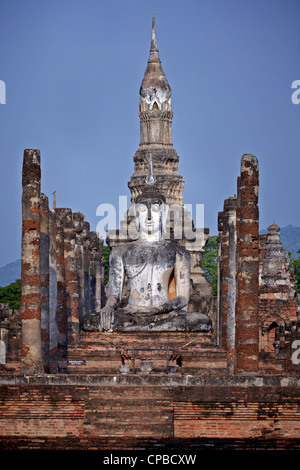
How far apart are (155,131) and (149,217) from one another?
74.3ft

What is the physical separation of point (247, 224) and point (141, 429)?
3.90 m

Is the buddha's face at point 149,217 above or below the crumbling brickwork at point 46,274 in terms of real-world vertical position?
above

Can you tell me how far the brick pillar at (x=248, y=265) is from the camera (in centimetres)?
1745

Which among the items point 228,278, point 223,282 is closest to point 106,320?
point 223,282

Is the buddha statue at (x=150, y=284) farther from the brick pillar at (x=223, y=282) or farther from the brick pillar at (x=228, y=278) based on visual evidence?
the brick pillar at (x=228, y=278)

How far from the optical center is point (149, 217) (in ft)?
84.9

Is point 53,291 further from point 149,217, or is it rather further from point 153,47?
point 153,47

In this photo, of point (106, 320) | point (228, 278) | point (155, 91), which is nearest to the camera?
point (228, 278)

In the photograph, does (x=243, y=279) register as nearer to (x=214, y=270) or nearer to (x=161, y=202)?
(x=161, y=202)

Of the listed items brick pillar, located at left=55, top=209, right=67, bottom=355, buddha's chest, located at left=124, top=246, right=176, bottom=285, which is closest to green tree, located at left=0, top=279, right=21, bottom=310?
buddha's chest, located at left=124, top=246, right=176, bottom=285

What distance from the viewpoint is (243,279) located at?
17.5m

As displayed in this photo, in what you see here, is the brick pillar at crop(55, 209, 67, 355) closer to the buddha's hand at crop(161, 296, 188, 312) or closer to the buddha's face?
the buddha's hand at crop(161, 296, 188, 312)

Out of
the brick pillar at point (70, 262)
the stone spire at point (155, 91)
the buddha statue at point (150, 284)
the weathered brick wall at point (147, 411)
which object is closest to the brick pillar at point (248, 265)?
the weathered brick wall at point (147, 411)

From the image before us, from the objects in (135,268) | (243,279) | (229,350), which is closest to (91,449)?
(243,279)
